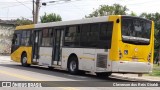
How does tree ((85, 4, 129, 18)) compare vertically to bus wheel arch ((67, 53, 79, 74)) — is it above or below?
above

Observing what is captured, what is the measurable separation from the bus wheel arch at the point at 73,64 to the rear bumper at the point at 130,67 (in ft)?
11.9

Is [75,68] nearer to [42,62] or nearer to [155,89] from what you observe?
[42,62]

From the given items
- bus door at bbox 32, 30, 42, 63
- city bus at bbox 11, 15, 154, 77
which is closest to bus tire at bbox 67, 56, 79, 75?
city bus at bbox 11, 15, 154, 77

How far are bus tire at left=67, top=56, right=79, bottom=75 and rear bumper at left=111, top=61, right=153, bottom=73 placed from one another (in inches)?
145

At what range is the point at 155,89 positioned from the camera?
16141mm

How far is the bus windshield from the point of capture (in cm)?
1922

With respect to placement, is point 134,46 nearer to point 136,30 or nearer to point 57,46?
point 136,30

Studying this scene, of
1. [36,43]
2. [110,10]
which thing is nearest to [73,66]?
[36,43]

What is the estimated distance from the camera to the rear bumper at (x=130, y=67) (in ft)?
61.4

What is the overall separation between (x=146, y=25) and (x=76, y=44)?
13.6 ft

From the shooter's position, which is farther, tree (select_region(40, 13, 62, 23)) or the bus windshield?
tree (select_region(40, 13, 62, 23))

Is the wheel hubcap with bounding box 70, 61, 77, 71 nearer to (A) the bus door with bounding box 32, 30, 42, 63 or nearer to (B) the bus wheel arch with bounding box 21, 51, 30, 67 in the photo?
(A) the bus door with bounding box 32, 30, 42, 63

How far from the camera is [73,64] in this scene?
2234 centimetres

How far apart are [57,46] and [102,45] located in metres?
5.12
